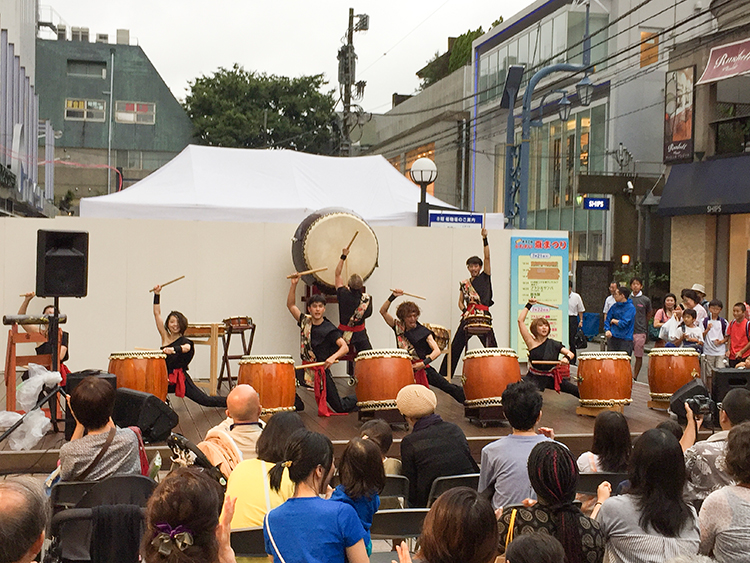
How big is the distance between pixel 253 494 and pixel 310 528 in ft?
1.93

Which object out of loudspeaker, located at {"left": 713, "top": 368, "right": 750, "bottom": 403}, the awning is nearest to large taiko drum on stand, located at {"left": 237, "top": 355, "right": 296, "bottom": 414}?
loudspeaker, located at {"left": 713, "top": 368, "right": 750, "bottom": 403}

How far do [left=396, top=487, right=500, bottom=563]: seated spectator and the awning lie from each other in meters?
14.1

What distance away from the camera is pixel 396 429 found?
6.69 meters

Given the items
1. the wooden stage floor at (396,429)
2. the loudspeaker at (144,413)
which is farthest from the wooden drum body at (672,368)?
the loudspeaker at (144,413)

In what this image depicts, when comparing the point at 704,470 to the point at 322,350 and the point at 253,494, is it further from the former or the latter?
the point at 322,350

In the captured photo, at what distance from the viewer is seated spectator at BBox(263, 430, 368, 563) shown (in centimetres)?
251

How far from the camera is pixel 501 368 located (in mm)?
6801

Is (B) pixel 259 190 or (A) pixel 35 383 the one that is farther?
(B) pixel 259 190

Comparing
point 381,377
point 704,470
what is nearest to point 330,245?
point 381,377

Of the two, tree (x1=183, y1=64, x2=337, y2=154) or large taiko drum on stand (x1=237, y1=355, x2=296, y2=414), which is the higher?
tree (x1=183, y1=64, x2=337, y2=154)

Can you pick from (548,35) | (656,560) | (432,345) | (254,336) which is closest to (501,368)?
(432,345)

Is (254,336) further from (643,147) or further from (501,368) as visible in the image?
(643,147)

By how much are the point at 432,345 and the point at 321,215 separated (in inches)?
97.6

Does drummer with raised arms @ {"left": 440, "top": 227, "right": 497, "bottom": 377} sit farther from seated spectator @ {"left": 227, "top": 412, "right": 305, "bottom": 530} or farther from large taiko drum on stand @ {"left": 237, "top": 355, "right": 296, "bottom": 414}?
seated spectator @ {"left": 227, "top": 412, "right": 305, "bottom": 530}
